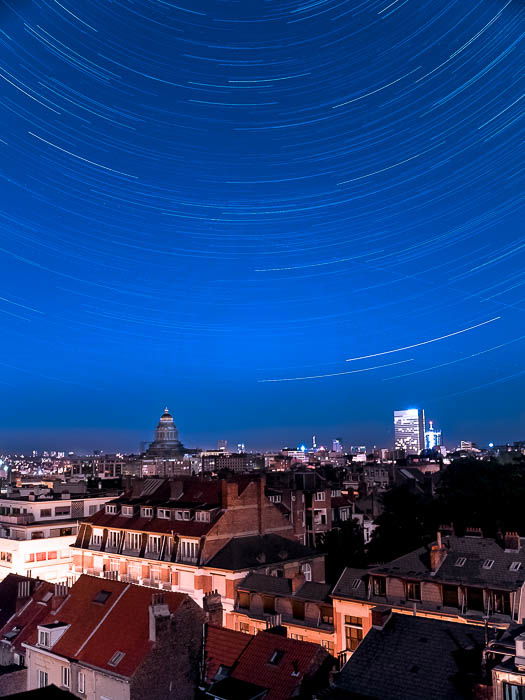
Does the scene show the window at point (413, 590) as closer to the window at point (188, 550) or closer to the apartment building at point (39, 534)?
the window at point (188, 550)

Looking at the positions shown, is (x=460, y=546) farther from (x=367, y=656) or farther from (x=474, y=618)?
(x=367, y=656)

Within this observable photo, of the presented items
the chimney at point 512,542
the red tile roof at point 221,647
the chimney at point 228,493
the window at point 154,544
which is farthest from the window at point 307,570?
the red tile roof at point 221,647

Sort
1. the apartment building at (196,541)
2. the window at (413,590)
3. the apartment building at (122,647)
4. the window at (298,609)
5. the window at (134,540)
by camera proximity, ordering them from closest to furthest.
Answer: the apartment building at (122,647) → the window at (413,590) → the window at (298,609) → the apartment building at (196,541) → the window at (134,540)

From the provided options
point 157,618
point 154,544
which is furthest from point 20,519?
point 157,618

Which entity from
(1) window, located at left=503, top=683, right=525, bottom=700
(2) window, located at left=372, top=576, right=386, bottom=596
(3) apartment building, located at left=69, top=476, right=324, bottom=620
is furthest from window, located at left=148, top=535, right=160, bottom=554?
(1) window, located at left=503, top=683, right=525, bottom=700

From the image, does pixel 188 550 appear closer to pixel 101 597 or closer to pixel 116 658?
pixel 101 597
